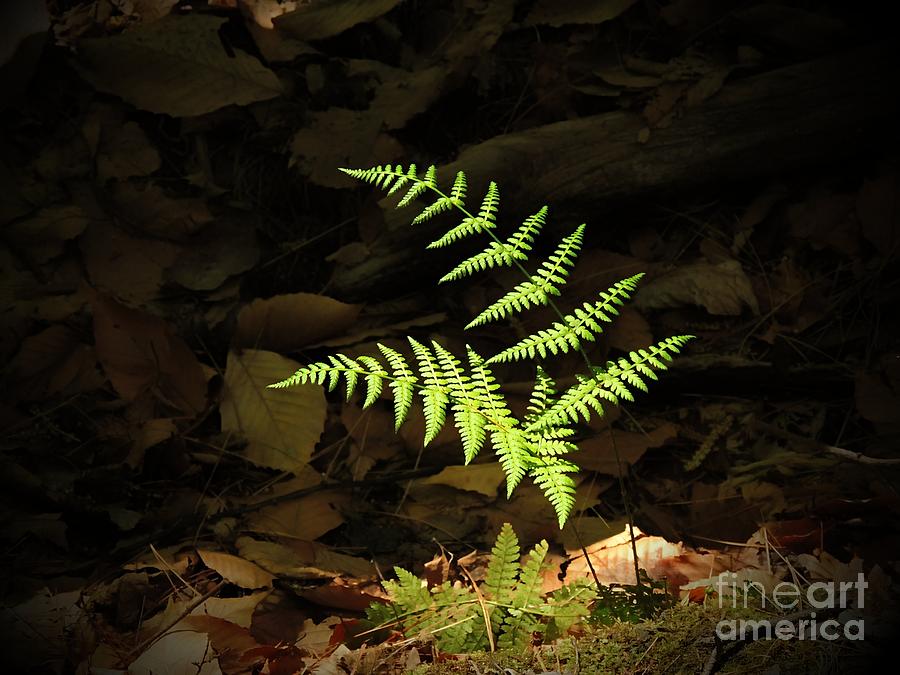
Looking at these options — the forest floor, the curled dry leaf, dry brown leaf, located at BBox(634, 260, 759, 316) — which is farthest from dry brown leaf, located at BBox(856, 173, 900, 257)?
the curled dry leaf

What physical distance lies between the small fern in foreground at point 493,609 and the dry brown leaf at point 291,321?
1306mm

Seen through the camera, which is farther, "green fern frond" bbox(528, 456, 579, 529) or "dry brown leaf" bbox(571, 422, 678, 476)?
"dry brown leaf" bbox(571, 422, 678, 476)

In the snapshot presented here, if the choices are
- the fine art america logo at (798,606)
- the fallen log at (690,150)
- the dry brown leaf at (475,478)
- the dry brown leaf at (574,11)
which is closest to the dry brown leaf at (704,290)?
the fallen log at (690,150)

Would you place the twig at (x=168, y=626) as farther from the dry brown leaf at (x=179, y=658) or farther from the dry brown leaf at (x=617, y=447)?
the dry brown leaf at (x=617, y=447)

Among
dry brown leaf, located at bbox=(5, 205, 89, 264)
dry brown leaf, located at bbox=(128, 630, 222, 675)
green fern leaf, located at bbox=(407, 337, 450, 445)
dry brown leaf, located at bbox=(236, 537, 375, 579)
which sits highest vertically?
dry brown leaf, located at bbox=(5, 205, 89, 264)

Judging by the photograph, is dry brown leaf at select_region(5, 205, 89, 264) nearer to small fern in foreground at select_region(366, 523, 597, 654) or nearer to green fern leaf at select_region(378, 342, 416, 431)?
green fern leaf at select_region(378, 342, 416, 431)

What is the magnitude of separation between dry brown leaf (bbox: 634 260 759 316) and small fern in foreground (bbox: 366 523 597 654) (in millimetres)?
Answer: 1363

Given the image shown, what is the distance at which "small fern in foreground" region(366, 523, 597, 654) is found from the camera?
1893 millimetres

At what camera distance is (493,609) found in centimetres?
195

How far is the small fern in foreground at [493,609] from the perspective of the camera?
189 centimetres

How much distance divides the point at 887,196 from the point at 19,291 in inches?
140

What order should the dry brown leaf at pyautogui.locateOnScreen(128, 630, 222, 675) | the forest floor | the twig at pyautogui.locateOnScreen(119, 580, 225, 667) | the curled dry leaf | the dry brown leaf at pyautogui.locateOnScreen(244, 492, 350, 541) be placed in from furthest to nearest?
the curled dry leaf < the dry brown leaf at pyautogui.locateOnScreen(244, 492, 350, 541) < the forest floor < the twig at pyautogui.locateOnScreen(119, 580, 225, 667) < the dry brown leaf at pyautogui.locateOnScreen(128, 630, 222, 675)

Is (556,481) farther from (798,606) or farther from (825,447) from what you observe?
(825,447)

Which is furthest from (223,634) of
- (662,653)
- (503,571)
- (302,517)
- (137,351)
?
(137,351)
